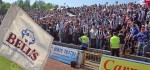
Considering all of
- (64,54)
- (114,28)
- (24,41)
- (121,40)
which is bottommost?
(64,54)

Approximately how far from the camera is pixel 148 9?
19.8 metres

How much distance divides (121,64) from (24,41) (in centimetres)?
899

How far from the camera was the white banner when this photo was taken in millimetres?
5773

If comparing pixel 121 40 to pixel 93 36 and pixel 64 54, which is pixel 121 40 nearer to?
pixel 93 36

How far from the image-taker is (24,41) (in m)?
5.83

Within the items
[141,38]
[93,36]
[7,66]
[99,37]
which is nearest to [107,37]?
[99,37]

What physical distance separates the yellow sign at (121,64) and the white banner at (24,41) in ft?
26.1

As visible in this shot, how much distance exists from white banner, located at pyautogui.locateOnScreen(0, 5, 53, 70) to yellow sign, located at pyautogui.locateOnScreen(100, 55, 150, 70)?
795cm

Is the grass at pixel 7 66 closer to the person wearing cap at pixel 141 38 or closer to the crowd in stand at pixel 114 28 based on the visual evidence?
the crowd in stand at pixel 114 28

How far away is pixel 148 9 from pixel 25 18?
15046mm

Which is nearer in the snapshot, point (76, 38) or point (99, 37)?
point (99, 37)

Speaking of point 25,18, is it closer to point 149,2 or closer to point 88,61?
point 88,61

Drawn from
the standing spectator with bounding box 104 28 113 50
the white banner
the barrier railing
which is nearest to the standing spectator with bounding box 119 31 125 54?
the barrier railing

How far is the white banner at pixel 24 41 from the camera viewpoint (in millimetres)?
5773
